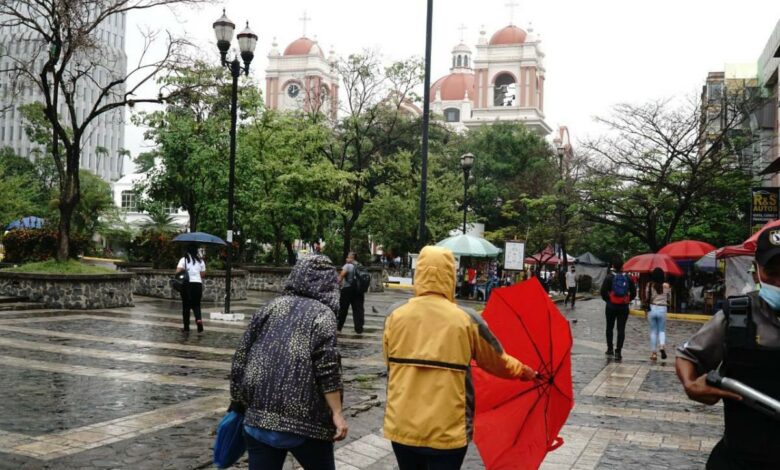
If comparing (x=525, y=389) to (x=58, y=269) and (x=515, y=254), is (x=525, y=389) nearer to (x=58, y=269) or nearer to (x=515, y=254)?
(x=58, y=269)

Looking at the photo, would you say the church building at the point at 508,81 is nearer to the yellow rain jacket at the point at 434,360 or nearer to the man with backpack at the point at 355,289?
the man with backpack at the point at 355,289

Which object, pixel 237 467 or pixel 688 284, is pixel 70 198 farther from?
pixel 688 284

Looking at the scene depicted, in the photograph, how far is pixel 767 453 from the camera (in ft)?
9.73

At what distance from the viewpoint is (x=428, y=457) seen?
4.04 metres

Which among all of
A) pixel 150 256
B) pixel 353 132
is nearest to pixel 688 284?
pixel 353 132

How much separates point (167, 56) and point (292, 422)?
1846 centimetres

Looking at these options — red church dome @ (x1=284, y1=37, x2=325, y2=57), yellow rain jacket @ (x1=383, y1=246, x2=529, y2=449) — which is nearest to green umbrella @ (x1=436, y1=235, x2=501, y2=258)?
yellow rain jacket @ (x1=383, y1=246, x2=529, y2=449)

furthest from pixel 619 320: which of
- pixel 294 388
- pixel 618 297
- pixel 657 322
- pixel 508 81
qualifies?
pixel 508 81

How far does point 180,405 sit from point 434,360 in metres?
5.34

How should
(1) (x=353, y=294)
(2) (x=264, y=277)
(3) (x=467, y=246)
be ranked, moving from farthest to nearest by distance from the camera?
(2) (x=264, y=277)
(3) (x=467, y=246)
(1) (x=353, y=294)

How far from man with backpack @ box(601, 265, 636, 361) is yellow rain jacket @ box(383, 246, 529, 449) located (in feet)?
34.9

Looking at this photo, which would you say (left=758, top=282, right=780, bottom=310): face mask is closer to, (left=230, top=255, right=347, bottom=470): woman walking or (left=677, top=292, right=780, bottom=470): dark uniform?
(left=677, top=292, right=780, bottom=470): dark uniform

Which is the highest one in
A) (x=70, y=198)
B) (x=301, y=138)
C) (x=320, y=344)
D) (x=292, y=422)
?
(x=301, y=138)

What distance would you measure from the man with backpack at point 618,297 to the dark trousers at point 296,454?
1112cm
